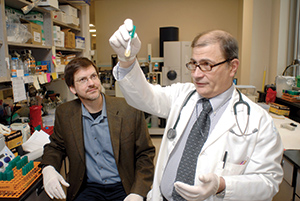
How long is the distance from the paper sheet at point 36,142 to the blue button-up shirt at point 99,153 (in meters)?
0.43

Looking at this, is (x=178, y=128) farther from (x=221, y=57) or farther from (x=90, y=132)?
(x=90, y=132)

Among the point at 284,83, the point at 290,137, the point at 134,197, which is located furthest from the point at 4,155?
the point at 284,83

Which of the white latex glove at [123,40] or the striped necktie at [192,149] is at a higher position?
the white latex glove at [123,40]

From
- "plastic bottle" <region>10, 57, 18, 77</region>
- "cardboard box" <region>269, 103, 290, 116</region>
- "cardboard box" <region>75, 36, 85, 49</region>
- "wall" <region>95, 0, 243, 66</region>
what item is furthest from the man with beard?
"wall" <region>95, 0, 243, 66</region>

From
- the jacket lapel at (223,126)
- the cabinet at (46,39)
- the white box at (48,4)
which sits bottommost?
the jacket lapel at (223,126)

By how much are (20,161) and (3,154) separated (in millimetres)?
182

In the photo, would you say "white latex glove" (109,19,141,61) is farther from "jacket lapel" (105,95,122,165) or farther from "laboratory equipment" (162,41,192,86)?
"laboratory equipment" (162,41,192,86)

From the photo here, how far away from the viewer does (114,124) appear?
1570mm

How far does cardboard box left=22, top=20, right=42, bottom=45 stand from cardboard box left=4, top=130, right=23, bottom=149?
2.65ft

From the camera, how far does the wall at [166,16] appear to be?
5273 millimetres

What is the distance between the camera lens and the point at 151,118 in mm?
4363

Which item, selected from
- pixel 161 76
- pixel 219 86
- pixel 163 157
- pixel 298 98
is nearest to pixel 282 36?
pixel 298 98

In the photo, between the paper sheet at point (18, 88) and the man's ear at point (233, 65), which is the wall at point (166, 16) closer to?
the paper sheet at point (18, 88)

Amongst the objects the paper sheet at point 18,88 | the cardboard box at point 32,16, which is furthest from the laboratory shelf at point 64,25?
the paper sheet at point 18,88
